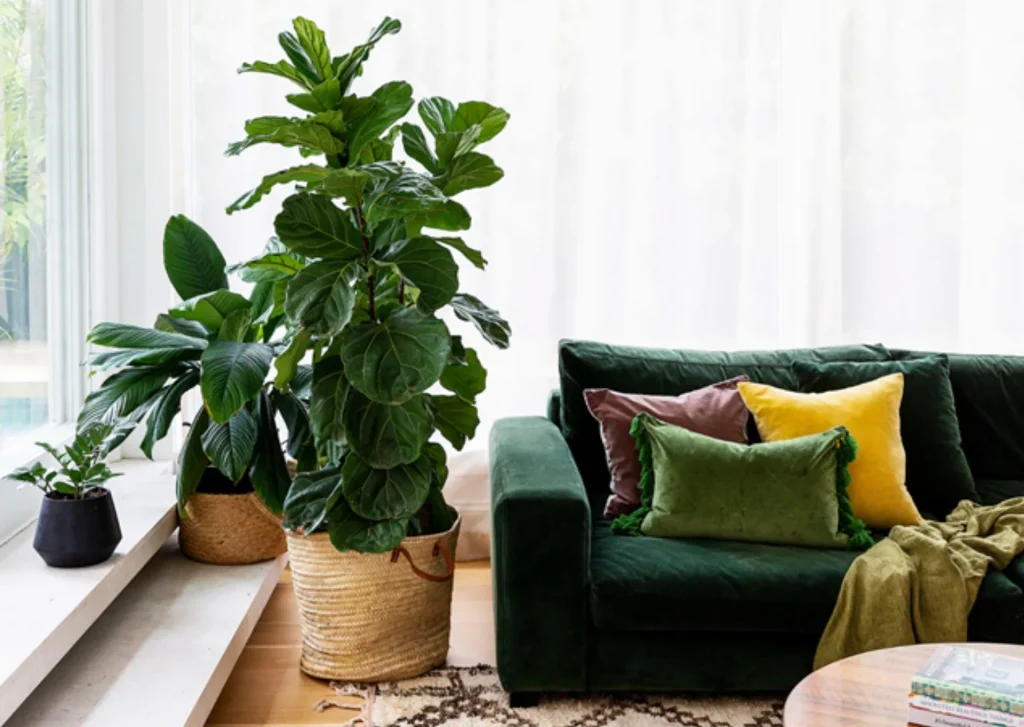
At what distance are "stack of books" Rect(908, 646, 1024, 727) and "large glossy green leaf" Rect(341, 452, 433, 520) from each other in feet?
3.95

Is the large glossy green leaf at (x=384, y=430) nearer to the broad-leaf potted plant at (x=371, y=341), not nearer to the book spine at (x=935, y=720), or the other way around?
the broad-leaf potted plant at (x=371, y=341)

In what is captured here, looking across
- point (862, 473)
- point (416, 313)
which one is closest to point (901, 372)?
point (862, 473)

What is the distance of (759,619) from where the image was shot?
8.81 ft

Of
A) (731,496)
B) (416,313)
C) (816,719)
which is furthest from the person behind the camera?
(731,496)

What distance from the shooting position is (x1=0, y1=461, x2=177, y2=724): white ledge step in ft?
6.67

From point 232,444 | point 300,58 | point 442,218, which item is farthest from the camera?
point 232,444

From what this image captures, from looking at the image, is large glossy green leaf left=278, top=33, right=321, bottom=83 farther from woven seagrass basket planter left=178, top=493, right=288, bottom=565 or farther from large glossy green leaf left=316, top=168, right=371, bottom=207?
woven seagrass basket planter left=178, top=493, right=288, bottom=565

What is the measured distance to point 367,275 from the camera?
8.73 ft

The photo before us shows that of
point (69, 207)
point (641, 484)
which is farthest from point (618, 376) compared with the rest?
point (69, 207)

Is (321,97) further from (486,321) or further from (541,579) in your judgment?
(541,579)

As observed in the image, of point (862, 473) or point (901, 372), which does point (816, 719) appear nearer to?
point (862, 473)

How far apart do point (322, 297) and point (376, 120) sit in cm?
46

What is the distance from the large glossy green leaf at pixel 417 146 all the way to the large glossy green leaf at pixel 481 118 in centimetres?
9

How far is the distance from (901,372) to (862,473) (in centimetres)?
42
